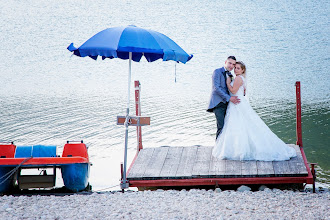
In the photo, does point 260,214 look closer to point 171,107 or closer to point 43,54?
point 171,107

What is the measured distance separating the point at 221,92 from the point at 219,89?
0.06 m

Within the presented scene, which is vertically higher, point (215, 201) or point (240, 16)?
point (240, 16)

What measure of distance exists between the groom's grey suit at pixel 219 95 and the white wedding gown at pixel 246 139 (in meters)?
0.10

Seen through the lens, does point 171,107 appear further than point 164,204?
Yes

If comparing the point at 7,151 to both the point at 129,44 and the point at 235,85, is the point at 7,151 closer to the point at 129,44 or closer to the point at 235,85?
the point at 129,44

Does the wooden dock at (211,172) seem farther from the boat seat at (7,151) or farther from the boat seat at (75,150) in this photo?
the boat seat at (7,151)

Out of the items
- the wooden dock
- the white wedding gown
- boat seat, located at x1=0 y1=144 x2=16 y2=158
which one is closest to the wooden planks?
the wooden dock

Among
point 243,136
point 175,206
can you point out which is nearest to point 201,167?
point 243,136

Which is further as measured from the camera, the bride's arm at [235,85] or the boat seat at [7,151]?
the boat seat at [7,151]

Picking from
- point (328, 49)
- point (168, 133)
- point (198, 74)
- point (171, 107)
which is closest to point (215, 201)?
point (168, 133)

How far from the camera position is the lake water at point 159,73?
52.2 ft

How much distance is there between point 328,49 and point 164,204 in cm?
4152

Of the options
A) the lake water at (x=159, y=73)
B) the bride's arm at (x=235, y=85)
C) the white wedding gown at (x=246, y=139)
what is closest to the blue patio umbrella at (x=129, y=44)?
the bride's arm at (x=235, y=85)

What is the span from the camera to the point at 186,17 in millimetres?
60125
